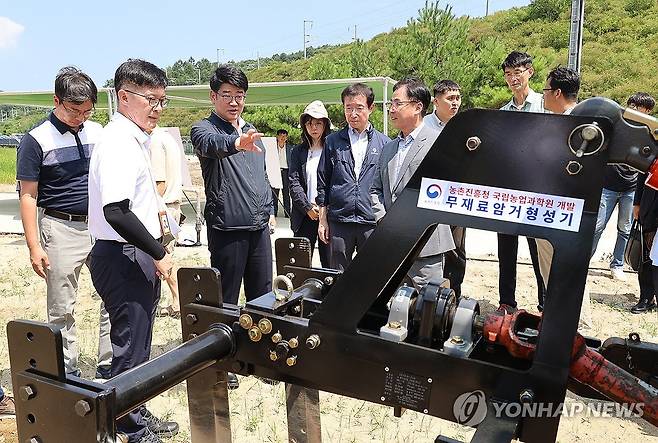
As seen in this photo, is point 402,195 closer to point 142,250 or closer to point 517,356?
point 517,356

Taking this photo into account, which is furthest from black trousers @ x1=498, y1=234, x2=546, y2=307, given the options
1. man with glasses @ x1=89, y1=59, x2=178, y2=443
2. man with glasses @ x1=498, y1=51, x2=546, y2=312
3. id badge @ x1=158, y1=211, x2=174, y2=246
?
man with glasses @ x1=89, y1=59, x2=178, y2=443

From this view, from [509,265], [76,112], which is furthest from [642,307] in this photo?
[76,112]

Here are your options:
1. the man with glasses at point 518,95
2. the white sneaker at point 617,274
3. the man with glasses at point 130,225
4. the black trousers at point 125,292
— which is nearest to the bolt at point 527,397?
the man with glasses at point 130,225

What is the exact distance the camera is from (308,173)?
5078mm

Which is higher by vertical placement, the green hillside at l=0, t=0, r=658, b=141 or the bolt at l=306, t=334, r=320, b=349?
the green hillside at l=0, t=0, r=658, b=141

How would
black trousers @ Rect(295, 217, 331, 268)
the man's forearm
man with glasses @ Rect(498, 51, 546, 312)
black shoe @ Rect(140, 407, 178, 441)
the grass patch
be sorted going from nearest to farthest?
black shoe @ Rect(140, 407, 178, 441), the man's forearm, man with glasses @ Rect(498, 51, 546, 312), black trousers @ Rect(295, 217, 331, 268), the grass patch

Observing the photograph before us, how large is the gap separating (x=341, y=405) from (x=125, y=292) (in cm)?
154

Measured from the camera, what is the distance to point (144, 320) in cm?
280

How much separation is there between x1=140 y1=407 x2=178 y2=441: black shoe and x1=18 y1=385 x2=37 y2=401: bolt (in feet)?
6.82

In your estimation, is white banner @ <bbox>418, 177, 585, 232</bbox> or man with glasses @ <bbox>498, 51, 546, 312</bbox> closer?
white banner @ <bbox>418, 177, 585, 232</bbox>

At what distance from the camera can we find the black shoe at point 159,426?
315 cm

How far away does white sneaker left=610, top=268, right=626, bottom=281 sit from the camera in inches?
251

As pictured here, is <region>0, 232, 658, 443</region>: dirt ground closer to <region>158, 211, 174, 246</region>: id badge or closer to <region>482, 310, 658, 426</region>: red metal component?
<region>158, 211, 174, 246</region>: id badge

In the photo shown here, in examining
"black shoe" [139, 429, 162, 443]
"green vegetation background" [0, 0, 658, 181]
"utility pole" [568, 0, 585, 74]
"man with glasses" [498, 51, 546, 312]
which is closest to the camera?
"black shoe" [139, 429, 162, 443]
